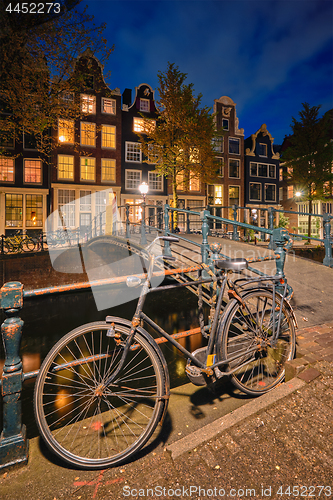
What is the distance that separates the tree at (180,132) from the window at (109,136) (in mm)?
5458

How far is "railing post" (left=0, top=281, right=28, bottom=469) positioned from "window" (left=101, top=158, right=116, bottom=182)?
69.5 feet

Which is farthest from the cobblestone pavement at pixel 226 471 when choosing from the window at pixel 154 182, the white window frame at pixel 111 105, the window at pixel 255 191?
the window at pixel 255 191

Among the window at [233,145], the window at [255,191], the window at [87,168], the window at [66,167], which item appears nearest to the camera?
the window at [66,167]

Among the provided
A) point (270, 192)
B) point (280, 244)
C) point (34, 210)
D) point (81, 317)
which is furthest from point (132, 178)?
point (280, 244)

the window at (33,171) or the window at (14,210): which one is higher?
the window at (33,171)

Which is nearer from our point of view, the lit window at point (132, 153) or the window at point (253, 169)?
the lit window at point (132, 153)

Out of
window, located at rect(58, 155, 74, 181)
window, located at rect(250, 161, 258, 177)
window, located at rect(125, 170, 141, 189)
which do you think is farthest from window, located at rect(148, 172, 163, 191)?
window, located at rect(250, 161, 258, 177)

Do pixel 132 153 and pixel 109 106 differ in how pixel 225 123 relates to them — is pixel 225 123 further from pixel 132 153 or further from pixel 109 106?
pixel 109 106

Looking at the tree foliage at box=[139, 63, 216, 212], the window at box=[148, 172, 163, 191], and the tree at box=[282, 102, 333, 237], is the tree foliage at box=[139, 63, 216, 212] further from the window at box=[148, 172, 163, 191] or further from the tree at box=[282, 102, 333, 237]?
the tree at box=[282, 102, 333, 237]

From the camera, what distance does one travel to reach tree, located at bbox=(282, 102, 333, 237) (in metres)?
18.9

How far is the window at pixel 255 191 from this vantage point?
91.0 ft

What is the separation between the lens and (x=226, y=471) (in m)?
1.58

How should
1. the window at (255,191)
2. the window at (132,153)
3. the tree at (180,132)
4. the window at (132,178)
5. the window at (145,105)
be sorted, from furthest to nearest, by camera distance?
the window at (255,191)
the window at (145,105)
the window at (132,153)
the window at (132,178)
the tree at (180,132)

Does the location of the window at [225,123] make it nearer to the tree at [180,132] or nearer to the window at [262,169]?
the window at [262,169]
